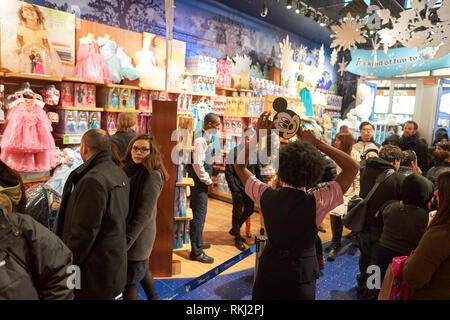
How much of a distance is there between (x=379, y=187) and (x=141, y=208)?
2055 millimetres

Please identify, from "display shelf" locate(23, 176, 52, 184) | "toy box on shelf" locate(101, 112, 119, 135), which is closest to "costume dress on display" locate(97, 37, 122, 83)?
"toy box on shelf" locate(101, 112, 119, 135)

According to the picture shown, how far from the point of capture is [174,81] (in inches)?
228

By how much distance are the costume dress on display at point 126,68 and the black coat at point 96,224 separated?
10.9 ft

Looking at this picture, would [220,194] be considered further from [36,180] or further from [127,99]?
[36,180]

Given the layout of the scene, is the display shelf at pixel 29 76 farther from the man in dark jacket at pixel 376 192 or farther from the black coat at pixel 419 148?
the black coat at pixel 419 148

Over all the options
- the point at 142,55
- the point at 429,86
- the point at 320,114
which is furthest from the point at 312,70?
the point at 142,55

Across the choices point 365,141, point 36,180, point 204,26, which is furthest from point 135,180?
point 204,26

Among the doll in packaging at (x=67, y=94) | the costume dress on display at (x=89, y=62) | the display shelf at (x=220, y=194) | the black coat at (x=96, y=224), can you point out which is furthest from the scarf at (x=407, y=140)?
the doll in packaging at (x=67, y=94)

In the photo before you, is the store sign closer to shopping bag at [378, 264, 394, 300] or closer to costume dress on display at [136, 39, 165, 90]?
costume dress on display at [136, 39, 165, 90]

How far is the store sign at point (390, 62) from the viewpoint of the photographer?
16.2 feet

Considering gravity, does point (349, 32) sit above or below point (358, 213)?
above

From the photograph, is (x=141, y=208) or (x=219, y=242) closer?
(x=141, y=208)

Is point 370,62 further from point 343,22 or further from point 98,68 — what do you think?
point 98,68

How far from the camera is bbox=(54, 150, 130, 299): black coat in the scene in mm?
1815
